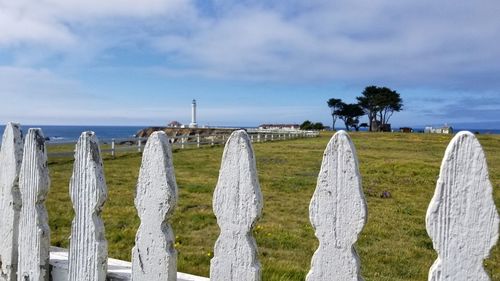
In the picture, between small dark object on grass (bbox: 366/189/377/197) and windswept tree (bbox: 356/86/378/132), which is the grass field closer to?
small dark object on grass (bbox: 366/189/377/197)

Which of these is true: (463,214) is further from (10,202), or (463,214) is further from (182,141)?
(182,141)

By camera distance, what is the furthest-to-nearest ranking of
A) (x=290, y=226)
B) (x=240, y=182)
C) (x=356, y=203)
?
(x=290, y=226) → (x=240, y=182) → (x=356, y=203)

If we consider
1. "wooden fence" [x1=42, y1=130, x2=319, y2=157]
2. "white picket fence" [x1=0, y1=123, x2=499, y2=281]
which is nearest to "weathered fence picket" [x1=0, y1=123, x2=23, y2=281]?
"white picket fence" [x1=0, y1=123, x2=499, y2=281]

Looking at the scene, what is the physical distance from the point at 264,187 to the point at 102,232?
8.30m

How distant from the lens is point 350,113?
8338 cm

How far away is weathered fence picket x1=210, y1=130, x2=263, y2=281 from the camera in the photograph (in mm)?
1885

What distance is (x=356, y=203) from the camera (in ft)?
5.59

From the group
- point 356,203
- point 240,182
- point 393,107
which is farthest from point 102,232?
point 393,107

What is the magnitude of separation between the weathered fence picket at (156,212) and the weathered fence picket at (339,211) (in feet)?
2.36

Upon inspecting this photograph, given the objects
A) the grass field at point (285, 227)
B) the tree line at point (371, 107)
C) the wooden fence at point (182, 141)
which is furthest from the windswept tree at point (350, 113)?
the grass field at point (285, 227)

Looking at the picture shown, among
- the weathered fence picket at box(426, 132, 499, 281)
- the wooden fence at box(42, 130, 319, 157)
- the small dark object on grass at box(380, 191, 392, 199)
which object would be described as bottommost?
the small dark object on grass at box(380, 191, 392, 199)

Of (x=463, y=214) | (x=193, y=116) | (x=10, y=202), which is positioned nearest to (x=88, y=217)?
(x=10, y=202)

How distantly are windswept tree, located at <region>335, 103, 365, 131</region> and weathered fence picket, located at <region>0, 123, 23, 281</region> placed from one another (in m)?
82.2

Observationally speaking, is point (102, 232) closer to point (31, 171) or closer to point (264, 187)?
point (31, 171)
